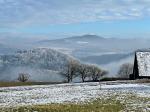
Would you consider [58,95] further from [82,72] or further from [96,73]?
[96,73]

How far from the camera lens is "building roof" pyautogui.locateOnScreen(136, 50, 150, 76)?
309ft

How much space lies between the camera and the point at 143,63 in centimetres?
9525

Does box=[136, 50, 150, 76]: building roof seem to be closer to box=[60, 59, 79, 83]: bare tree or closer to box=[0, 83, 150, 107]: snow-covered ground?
box=[0, 83, 150, 107]: snow-covered ground

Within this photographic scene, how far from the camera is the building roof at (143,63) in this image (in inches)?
3703

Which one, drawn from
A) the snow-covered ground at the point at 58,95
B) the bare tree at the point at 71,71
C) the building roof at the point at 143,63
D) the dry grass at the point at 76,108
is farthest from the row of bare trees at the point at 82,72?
the dry grass at the point at 76,108

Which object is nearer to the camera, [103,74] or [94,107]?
[94,107]

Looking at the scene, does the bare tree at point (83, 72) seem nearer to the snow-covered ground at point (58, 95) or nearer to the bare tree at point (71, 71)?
the bare tree at point (71, 71)

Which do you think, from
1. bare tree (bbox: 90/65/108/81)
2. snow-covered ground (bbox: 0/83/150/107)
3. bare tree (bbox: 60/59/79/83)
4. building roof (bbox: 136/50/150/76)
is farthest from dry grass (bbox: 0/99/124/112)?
bare tree (bbox: 90/65/108/81)

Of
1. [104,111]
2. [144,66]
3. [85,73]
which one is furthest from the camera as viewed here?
[85,73]

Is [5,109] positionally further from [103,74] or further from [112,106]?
[103,74]

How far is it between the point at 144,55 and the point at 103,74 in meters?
83.4

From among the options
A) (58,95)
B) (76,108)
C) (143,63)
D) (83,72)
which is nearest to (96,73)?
(83,72)

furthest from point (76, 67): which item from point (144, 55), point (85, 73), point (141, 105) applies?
point (141, 105)

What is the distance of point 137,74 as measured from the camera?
95688mm
